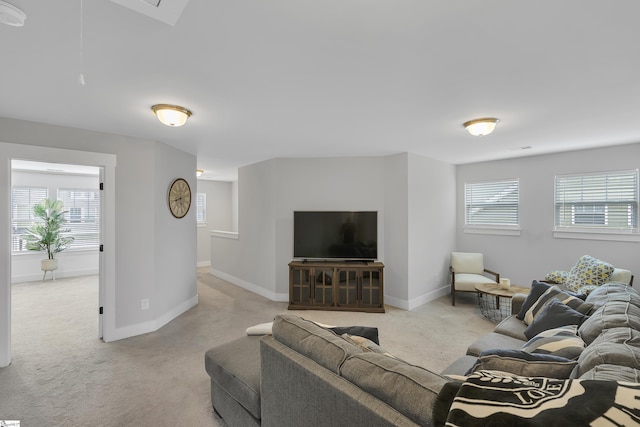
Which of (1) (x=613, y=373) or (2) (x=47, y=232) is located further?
(2) (x=47, y=232)

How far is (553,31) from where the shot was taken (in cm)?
146

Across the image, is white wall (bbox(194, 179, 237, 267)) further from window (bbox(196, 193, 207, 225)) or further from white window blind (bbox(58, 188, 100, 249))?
white window blind (bbox(58, 188, 100, 249))

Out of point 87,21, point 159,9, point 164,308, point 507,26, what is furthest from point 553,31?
point 164,308

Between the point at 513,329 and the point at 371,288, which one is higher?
the point at 513,329

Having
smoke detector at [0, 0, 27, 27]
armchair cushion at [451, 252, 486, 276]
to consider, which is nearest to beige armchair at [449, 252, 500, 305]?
armchair cushion at [451, 252, 486, 276]

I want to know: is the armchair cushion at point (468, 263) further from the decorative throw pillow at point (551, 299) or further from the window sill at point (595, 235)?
the decorative throw pillow at point (551, 299)

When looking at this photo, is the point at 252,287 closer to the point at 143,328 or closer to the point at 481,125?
the point at 143,328

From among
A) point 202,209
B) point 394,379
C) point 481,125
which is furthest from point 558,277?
point 202,209

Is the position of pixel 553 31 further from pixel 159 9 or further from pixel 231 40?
pixel 159 9

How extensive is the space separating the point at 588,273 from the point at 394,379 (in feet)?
13.7

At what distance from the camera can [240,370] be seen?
5.94 ft

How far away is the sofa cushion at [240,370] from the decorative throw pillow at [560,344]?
172 centimetres

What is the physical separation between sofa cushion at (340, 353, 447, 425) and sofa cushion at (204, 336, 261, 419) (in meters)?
0.82

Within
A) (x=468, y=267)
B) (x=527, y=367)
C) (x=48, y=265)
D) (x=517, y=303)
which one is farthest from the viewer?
(x=48, y=265)
